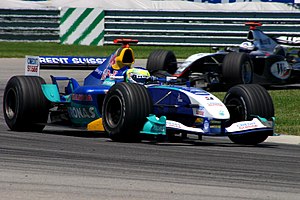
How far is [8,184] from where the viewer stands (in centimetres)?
758

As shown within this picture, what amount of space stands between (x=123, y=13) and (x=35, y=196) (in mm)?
25175

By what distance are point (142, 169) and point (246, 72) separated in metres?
11.6

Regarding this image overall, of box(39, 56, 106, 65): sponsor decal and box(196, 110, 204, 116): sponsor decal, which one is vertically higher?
box(39, 56, 106, 65): sponsor decal

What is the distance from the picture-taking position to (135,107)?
35.4 feet

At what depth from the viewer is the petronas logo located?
3170 centimetres

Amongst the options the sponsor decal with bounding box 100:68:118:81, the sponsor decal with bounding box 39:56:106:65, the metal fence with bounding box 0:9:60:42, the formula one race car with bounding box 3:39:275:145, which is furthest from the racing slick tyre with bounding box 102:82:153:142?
the metal fence with bounding box 0:9:60:42

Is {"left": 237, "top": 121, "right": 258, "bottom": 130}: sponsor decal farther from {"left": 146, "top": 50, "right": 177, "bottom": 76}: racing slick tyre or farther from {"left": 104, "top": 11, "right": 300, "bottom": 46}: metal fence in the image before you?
{"left": 104, "top": 11, "right": 300, "bottom": 46}: metal fence

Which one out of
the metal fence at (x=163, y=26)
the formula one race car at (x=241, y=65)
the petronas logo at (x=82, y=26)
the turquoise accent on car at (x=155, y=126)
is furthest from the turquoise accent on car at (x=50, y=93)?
the petronas logo at (x=82, y=26)

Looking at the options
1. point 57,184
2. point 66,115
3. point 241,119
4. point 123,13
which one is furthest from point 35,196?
point 123,13

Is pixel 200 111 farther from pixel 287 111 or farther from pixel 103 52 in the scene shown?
pixel 103 52

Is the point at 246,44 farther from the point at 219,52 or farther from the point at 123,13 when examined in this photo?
the point at 123,13

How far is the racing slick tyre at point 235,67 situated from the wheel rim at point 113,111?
8556mm

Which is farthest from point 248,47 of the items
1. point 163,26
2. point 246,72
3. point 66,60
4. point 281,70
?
point 163,26

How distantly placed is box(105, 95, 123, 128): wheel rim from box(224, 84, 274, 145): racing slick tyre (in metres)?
1.39
